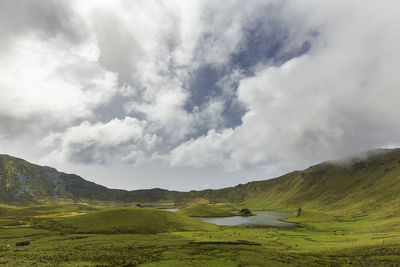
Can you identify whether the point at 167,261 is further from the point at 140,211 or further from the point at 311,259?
the point at 140,211

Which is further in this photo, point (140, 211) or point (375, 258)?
point (140, 211)

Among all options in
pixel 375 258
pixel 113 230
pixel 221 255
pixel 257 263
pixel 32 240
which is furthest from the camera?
pixel 113 230

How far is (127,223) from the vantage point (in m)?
103

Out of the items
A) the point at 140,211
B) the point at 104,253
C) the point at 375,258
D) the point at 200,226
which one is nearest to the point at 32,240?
the point at 104,253

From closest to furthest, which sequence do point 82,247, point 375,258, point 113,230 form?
point 375,258 → point 82,247 → point 113,230

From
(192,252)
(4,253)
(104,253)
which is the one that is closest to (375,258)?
(192,252)

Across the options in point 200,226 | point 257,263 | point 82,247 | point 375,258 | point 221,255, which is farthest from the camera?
A: point 200,226

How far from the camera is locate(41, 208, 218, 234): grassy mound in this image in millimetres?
94812

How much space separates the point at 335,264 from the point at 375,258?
10530 mm

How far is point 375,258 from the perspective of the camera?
158ft

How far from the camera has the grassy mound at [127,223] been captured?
94.8m

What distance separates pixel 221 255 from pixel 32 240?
63894 mm

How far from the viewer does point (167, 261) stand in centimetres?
4484

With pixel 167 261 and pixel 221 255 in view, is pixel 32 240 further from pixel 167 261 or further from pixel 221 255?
pixel 221 255
